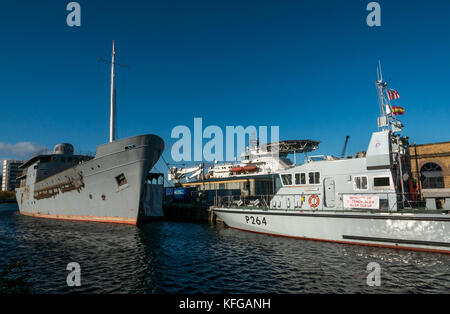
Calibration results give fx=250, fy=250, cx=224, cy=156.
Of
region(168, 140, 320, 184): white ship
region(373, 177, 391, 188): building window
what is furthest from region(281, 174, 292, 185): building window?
region(168, 140, 320, 184): white ship

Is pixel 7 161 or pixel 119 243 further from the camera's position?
pixel 7 161

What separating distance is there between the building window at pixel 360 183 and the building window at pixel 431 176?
16922 millimetres

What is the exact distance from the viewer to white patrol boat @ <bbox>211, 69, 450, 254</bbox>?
556 inches

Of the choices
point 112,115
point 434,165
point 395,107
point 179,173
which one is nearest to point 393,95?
point 395,107

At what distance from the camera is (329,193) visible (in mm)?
17562

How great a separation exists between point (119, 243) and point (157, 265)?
20.2 ft

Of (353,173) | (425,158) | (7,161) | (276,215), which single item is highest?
(7,161)

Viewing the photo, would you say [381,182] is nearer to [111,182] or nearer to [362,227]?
[362,227]

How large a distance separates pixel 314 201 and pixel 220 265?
28.1 feet

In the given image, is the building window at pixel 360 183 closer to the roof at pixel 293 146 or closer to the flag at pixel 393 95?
the flag at pixel 393 95

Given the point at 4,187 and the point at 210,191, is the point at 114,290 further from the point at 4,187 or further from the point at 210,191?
the point at 4,187

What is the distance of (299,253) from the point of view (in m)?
14.2
